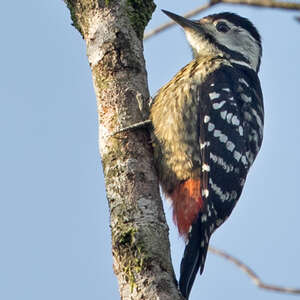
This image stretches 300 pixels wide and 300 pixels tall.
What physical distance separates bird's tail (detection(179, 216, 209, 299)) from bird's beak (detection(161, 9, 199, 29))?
180 cm

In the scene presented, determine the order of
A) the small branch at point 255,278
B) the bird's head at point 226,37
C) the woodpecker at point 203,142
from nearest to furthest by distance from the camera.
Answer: the small branch at point 255,278 < the woodpecker at point 203,142 < the bird's head at point 226,37

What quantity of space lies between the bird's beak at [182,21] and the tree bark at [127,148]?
65 cm

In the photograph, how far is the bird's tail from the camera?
382 cm

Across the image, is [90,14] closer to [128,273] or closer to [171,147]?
[171,147]

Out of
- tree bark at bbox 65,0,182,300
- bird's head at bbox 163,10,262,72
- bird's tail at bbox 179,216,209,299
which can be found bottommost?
bird's tail at bbox 179,216,209,299

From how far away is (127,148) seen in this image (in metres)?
3.73

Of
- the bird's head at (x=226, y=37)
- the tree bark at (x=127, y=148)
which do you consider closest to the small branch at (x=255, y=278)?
the tree bark at (x=127, y=148)

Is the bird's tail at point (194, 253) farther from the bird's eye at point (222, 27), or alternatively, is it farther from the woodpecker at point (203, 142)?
the bird's eye at point (222, 27)

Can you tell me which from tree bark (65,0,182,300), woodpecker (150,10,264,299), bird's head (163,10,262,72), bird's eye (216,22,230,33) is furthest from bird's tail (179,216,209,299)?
bird's eye (216,22,230,33)

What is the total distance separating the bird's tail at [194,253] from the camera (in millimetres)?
3820

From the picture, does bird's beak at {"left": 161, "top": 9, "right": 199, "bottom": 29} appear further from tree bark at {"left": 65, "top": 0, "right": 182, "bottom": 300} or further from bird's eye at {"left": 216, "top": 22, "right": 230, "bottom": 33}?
tree bark at {"left": 65, "top": 0, "right": 182, "bottom": 300}

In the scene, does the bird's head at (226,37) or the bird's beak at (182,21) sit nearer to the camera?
the bird's beak at (182,21)

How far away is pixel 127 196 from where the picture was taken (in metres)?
3.36

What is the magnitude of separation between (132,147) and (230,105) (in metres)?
1.07
